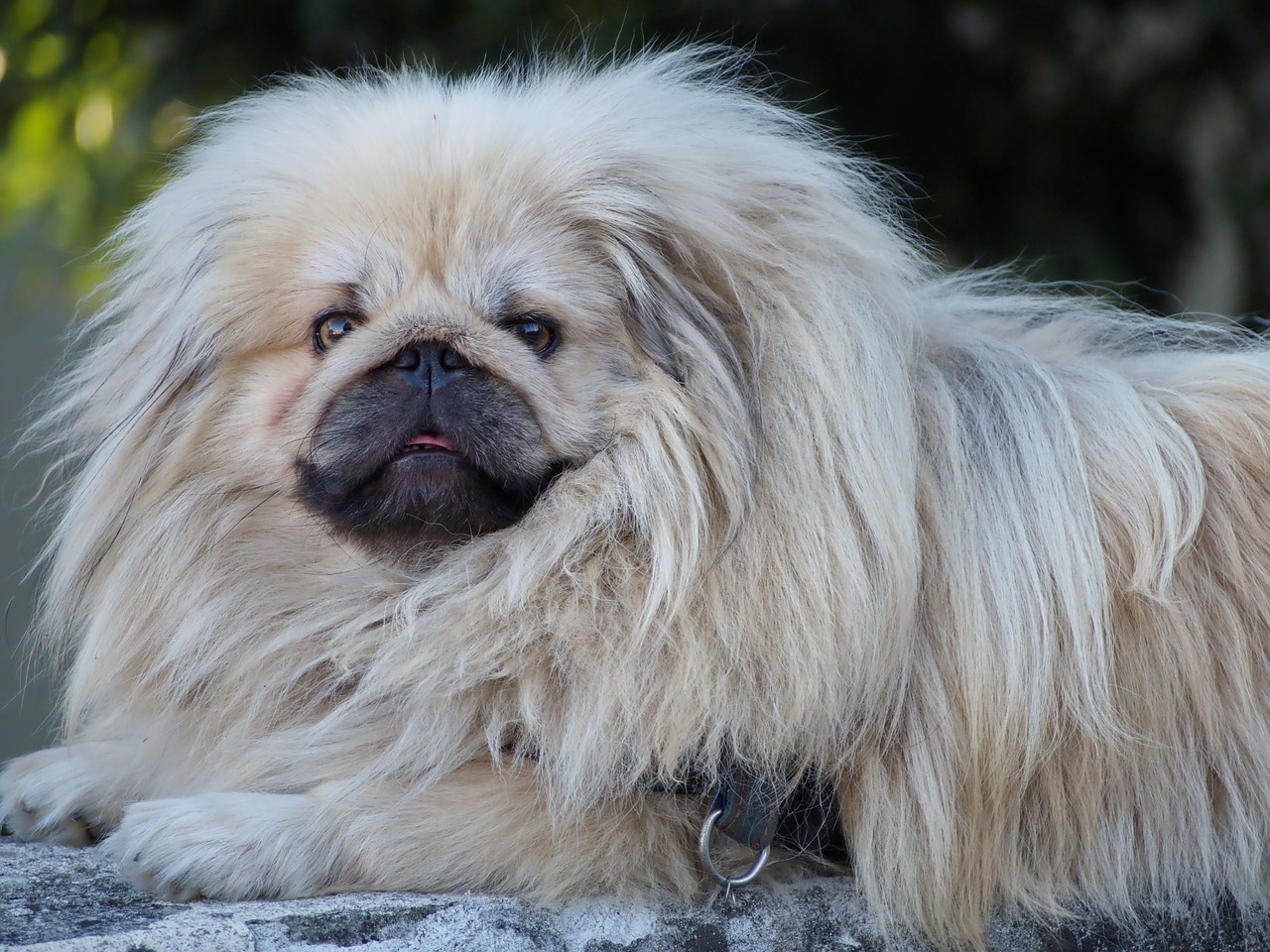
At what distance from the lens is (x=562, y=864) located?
66.4 inches

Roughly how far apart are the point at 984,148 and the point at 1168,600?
2167 millimetres

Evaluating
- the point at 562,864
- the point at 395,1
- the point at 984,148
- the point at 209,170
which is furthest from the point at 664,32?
the point at 562,864

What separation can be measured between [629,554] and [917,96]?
7.50 ft

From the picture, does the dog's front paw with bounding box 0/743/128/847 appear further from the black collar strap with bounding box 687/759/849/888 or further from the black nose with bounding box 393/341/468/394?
the black collar strap with bounding box 687/759/849/888

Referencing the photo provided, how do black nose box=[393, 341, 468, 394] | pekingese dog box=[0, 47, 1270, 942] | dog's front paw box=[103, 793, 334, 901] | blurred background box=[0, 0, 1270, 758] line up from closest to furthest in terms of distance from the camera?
dog's front paw box=[103, 793, 334, 901] < pekingese dog box=[0, 47, 1270, 942] < black nose box=[393, 341, 468, 394] < blurred background box=[0, 0, 1270, 758]

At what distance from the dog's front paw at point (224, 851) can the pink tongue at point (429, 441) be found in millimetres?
512

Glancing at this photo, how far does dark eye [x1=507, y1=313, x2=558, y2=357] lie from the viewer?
6.29ft

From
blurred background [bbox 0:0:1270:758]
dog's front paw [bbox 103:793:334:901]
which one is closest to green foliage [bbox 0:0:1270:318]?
blurred background [bbox 0:0:1270:758]

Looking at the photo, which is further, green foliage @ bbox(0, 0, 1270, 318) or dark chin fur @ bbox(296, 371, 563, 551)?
green foliage @ bbox(0, 0, 1270, 318)

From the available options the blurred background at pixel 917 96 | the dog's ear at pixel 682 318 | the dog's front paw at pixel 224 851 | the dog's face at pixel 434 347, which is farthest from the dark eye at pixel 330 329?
the blurred background at pixel 917 96

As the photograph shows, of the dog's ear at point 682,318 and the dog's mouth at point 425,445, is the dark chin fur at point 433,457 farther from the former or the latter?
the dog's ear at point 682,318

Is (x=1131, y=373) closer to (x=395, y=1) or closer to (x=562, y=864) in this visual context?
(x=562, y=864)

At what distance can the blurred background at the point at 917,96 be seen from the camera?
3.40 meters

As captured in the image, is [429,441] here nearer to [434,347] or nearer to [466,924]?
[434,347]
